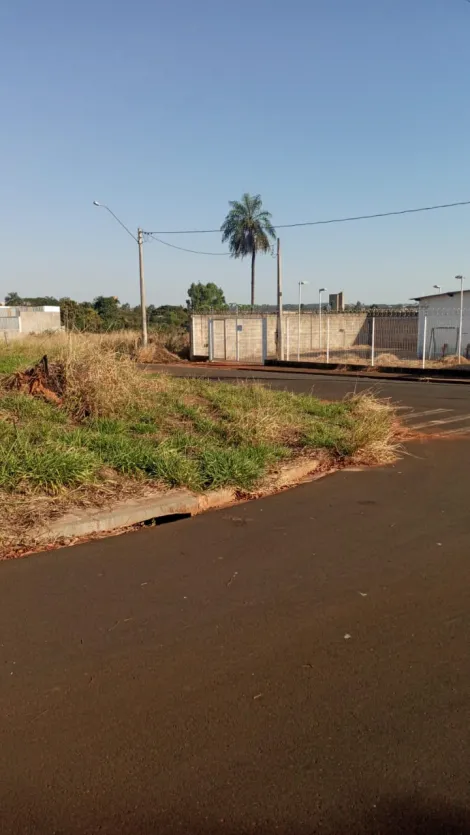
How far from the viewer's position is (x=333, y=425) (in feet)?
31.9

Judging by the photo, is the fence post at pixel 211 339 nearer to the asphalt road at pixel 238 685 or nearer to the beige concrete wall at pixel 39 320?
the beige concrete wall at pixel 39 320

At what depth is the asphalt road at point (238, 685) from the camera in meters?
2.36

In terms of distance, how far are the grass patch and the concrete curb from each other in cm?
17

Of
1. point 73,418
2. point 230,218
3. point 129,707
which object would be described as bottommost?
point 129,707

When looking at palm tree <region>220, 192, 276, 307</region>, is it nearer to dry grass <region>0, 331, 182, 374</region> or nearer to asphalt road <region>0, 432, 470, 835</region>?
dry grass <region>0, 331, 182, 374</region>

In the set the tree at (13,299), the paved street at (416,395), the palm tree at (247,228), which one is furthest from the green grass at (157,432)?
the tree at (13,299)

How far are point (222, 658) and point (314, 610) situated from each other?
0.80m

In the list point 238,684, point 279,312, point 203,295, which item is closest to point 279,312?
point 279,312

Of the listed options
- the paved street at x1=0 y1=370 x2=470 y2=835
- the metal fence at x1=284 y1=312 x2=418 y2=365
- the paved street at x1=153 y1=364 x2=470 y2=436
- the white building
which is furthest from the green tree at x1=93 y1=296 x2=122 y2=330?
the paved street at x1=0 y1=370 x2=470 y2=835

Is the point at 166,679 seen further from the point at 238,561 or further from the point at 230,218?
the point at 230,218

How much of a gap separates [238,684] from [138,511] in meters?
2.78

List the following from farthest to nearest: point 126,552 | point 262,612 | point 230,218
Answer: point 230,218
point 126,552
point 262,612

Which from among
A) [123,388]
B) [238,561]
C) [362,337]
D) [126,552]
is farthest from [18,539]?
[362,337]

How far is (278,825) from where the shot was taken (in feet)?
7.42
